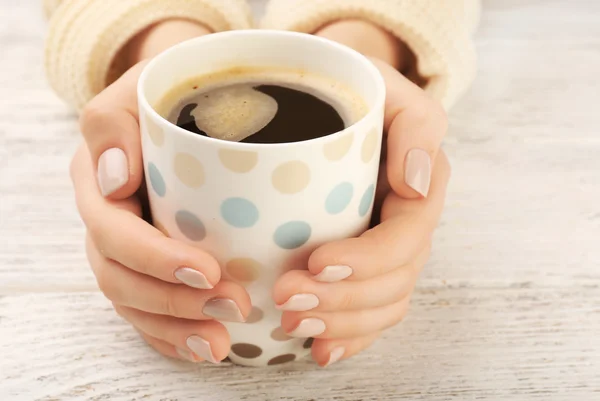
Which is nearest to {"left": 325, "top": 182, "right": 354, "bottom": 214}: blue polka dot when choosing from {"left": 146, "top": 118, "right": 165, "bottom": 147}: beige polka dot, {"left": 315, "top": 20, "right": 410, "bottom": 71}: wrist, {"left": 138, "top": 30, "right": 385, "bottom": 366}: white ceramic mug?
{"left": 138, "top": 30, "right": 385, "bottom": 366}: white ceramic mug

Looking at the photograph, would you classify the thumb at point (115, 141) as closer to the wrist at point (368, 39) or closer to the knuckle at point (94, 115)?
the knuckle at point (94, 115)

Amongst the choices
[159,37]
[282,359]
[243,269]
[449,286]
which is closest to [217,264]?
[243,269]

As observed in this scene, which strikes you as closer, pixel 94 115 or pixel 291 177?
pixel 291 177

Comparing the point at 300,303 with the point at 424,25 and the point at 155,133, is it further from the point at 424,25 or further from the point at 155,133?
the point at 424,25

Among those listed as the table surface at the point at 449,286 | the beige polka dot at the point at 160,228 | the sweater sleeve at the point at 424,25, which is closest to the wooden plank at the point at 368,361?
the table surface at the point at 449,286

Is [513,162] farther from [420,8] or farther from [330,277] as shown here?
[330,277]

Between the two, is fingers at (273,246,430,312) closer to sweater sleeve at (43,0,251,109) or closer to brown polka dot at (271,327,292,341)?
brown polka dot at (271,327,292,341)
